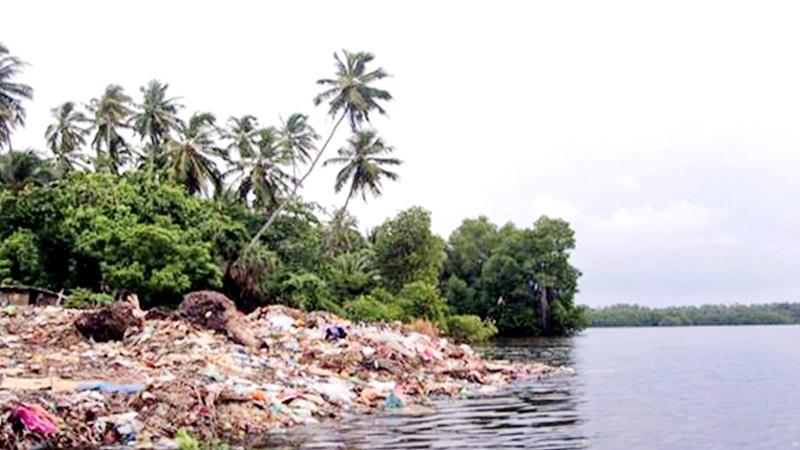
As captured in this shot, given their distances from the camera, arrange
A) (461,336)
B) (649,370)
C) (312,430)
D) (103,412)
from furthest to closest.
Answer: (461,336) → (649,370) → (312,430) → (103,412)

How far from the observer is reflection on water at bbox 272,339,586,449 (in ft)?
37.3

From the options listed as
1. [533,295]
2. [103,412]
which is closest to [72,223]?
[103,412]

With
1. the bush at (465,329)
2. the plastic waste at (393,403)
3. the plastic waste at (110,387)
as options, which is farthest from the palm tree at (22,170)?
the plastic waste at (393,403)

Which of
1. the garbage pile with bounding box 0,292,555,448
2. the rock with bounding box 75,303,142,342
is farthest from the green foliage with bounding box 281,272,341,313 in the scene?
the rock with bounding box 75,303,142,342

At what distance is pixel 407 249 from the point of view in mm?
46312

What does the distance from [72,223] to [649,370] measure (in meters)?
20.7

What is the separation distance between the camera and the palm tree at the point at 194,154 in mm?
38219

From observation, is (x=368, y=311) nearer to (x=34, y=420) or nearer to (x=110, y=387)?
(x=110, y=387)

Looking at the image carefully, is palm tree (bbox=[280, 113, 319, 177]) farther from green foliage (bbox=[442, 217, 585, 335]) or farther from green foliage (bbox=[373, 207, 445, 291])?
green foliage (bbox=[442, 217, 585, 335])

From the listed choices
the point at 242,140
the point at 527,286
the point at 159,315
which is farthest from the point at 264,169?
the point at 527,286

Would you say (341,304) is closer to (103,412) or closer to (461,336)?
(461,336)

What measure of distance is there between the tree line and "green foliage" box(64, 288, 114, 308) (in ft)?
0.33

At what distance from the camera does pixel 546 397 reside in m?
17.5

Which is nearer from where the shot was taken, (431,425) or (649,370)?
(431,425)
